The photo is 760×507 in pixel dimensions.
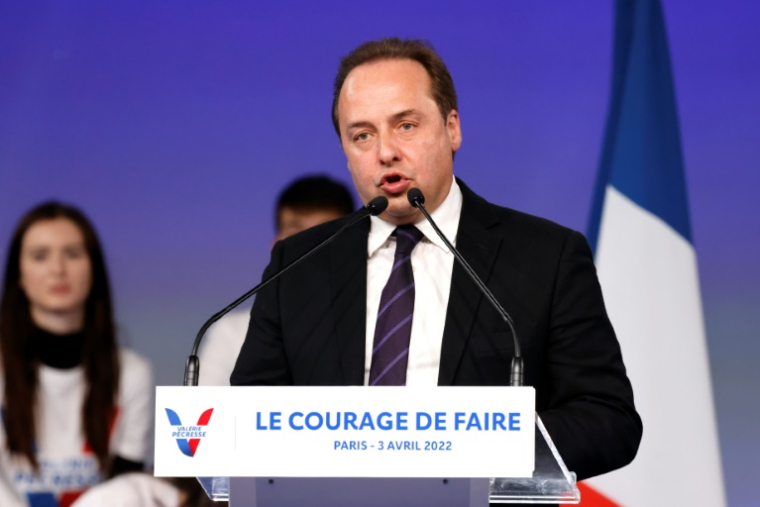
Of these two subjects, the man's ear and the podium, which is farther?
the man's ear

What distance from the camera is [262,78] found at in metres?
4.11

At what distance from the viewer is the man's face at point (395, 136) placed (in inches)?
90.9

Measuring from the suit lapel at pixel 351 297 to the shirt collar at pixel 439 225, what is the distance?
0.06 ft

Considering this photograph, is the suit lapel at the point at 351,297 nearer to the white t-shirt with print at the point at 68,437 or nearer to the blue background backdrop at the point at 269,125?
the blue background backdrop at the point at 269,125

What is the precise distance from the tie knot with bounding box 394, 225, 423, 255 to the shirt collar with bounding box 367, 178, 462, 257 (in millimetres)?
13

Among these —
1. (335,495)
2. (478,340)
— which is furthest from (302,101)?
(335,495)

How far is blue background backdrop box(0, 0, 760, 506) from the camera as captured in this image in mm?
3865

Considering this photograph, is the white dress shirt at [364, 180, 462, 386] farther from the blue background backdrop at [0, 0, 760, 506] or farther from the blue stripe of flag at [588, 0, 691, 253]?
the blue background backdrop at [0, 0, 760, 506]

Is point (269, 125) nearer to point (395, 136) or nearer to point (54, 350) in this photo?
point (54, 350)

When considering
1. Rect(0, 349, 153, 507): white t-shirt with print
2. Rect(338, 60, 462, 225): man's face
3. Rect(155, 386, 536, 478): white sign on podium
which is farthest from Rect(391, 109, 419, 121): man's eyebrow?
Rect(0, 349, 153, 507): white t-shirt with print

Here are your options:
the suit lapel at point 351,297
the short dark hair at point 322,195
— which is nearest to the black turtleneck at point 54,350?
the short dark hair at point 322,195

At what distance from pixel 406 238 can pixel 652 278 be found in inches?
57.9

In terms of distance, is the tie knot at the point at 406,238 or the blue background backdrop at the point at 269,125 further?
the blue background backdrop at the point at 269,125

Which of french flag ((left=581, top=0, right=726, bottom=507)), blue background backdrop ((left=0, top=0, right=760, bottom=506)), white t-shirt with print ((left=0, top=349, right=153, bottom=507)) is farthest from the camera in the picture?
blue background backdrop ((left=0, top=0, right=760, bottom=506))
